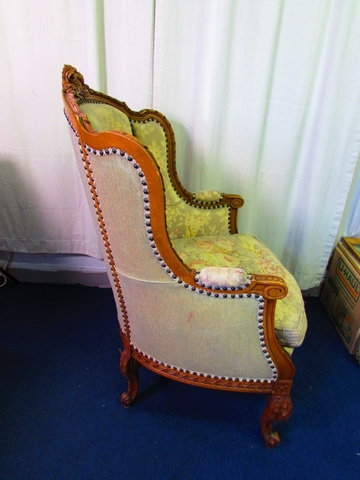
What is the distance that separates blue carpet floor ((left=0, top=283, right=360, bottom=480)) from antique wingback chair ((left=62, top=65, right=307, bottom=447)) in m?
0.11

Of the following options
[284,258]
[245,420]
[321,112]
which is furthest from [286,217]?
[245,420]

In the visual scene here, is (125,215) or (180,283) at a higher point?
(125,215)

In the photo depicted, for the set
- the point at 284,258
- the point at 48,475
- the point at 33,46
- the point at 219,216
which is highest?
the point at 33,46

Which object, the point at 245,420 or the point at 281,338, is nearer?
the point at 281,338

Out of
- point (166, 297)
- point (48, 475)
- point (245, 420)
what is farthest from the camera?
point (245, 420)

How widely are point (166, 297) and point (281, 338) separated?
1.28 ft

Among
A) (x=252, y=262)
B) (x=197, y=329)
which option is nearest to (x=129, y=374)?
(x=197, y=329)

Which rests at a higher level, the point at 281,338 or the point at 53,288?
the point at 281,338

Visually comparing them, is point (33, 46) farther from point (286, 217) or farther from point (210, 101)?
point (286, 217)

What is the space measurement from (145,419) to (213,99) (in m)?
1.28

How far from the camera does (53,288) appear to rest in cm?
184

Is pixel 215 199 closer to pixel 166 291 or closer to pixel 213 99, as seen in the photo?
pixel 213 99

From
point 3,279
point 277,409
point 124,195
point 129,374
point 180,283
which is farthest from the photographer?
point 3,279

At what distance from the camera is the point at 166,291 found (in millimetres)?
905
